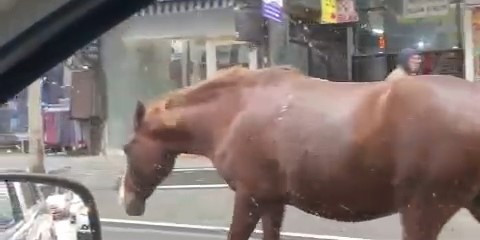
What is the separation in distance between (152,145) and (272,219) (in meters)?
0.66

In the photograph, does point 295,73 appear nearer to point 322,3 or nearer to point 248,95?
point 248,95

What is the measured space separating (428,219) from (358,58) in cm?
612

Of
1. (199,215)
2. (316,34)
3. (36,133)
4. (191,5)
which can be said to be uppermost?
(191,5)

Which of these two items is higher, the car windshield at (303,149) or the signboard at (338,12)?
the signboard at (338,12)

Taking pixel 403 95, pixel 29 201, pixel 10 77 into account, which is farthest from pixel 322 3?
pixel 10 77

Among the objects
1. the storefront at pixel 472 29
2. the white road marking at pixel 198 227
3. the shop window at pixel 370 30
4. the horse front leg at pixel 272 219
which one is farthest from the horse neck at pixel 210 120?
the storefront at pixel 472 29

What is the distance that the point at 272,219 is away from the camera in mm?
4199

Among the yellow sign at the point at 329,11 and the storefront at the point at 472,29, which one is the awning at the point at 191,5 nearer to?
the yellow sign at the point at 329,11

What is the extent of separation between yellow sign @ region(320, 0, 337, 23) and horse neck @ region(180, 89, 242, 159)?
611cm

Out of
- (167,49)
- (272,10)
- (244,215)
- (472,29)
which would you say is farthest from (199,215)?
(167,49)

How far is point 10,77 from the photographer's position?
193cm

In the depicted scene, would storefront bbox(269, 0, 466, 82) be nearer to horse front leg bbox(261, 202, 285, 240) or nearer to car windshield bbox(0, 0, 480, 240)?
car windshield bbox(0, 0, 480, 240)

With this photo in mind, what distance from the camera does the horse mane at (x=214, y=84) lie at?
14.0 feet

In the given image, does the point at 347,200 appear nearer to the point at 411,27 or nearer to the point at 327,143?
the point at 327,143
